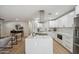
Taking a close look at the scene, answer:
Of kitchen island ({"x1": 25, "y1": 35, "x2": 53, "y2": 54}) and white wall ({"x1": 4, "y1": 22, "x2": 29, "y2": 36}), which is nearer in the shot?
kitchen island ({"x1": 25, "y1": 35, "x2": 53, "y2": 54})

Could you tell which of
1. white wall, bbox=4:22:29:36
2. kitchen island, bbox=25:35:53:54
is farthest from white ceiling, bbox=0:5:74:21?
white wall, bbox=4:22:29:36

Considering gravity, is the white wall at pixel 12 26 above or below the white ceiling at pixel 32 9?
below

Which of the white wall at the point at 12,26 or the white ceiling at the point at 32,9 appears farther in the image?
the white wall at the point at 12,26

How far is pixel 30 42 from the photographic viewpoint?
3.67 metres

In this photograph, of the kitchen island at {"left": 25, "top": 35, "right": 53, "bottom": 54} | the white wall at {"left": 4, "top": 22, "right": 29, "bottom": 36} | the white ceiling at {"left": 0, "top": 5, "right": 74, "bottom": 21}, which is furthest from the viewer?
the white wall at {"left": 4, "top": 22, "right": 29, "bottom": 36}

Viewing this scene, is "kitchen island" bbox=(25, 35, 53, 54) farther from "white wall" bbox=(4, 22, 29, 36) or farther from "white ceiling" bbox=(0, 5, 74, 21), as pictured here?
"white wall" bbox=(4, 22, 29, 36)

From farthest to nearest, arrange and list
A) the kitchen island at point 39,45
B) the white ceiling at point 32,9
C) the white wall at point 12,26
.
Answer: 1. the white wall at point 12,26
2. the white ceiling at point 32,9
3. the kitchen island at point 39,45

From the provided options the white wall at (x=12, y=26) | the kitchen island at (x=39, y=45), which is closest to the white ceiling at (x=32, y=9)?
the kitchen island at (x=39, y=45)

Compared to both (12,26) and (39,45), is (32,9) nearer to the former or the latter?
(39,45)

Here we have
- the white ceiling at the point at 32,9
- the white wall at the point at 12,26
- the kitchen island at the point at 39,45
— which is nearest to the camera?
the kitchen island at the point at 39,45

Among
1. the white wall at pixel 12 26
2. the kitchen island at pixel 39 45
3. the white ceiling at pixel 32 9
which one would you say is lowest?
the kitchen island at pixel 39 45

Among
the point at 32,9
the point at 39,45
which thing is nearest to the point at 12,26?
the point at 32,9

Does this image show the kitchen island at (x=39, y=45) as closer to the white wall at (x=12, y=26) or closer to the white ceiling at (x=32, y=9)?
the white ceiling at (x=32, y=9)
